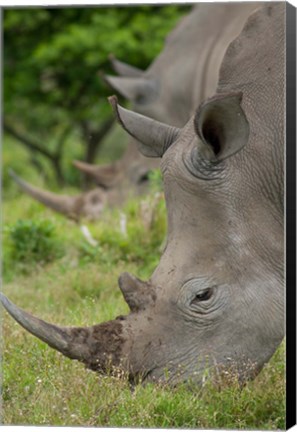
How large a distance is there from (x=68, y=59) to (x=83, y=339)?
8.56 metres

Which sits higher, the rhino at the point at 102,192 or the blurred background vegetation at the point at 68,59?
the rhino at the point at 102,192

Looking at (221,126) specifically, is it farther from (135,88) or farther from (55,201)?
(55,201)

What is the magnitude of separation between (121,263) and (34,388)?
2.31 metres

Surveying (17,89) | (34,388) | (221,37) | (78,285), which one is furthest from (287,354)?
(17,89)

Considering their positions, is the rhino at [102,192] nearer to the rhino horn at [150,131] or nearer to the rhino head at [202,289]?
the rhino horn at [150,131]

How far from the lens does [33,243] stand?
27.8 ft

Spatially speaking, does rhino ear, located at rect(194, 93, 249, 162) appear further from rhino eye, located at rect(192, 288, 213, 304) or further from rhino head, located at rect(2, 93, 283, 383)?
rhino eye, located at rect(192, 288, 213, 304)

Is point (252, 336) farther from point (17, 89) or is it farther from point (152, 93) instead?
point (17, 89)

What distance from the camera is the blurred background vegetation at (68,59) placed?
13.0 meters

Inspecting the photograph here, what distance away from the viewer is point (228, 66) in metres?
5.85

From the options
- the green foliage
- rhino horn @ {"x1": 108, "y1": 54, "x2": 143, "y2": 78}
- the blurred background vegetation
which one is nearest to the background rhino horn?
the green foliage

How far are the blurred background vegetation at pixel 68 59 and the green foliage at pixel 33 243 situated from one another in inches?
163

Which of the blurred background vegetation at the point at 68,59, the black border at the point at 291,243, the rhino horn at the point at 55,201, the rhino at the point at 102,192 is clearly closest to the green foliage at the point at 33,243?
the rhino at the point at 102,192

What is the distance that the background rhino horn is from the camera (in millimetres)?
5418
